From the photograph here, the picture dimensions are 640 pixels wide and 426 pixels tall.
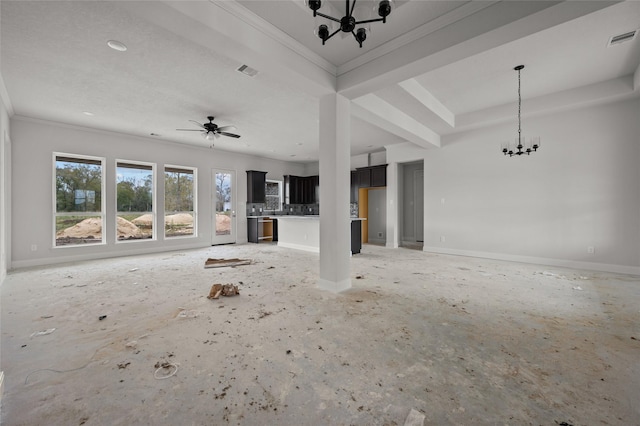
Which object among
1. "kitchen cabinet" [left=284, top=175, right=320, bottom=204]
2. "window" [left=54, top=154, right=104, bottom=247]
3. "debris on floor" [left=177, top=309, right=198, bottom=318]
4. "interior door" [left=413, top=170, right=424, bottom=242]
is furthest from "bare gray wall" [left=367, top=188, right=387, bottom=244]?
"window" [left=54, top=154, right=104, bottom=247]

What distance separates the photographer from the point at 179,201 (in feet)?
23.9

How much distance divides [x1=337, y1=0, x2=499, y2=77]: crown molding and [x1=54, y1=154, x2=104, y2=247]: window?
610 cm

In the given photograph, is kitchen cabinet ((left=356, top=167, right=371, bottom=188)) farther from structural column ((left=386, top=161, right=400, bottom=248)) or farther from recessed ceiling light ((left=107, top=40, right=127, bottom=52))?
recessed ceiling light ((left=107, top=40, right=127, bottom=52))

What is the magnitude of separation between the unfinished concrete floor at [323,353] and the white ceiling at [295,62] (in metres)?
2.62

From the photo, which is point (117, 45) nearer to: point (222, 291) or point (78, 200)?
point (222, 291)

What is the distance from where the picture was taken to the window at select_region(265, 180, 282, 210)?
31.6 feet

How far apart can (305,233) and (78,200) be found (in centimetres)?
519

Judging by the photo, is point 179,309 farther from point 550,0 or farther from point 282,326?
point 550,0

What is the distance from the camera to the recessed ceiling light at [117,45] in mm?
2819

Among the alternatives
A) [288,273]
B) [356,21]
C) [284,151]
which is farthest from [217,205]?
[356,21]

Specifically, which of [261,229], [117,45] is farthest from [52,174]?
[261,229]

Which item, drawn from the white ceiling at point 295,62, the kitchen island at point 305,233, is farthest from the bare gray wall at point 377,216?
the white ceiling at point 295,62

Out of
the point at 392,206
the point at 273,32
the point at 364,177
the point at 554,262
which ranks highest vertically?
the point at 273,32

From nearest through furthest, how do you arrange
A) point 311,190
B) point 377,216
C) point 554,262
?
point 554,262 → point 377,216 → point 311,190
